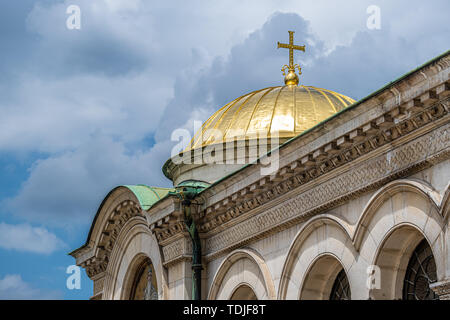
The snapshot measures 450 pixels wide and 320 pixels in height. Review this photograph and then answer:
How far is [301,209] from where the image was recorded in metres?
19.4

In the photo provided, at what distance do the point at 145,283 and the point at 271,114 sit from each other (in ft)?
19.7

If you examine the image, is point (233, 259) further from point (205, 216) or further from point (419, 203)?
point (419, 203)

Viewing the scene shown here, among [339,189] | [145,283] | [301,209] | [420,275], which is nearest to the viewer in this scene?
[420,275]

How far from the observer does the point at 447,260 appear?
603 inches

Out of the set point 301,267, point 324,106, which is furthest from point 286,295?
point 324,106

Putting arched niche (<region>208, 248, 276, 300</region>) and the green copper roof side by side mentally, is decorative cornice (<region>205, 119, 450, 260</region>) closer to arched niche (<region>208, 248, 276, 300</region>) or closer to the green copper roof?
arched niche (<region>208, 248, 276, 300</region>)

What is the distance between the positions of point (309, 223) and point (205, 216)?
14.9 ft

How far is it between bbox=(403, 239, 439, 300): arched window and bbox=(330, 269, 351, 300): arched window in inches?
78.8

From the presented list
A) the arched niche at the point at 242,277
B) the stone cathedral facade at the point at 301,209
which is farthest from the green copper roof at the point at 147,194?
the arched niche at the point at 242,277

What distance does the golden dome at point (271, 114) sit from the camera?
26328 millimetres

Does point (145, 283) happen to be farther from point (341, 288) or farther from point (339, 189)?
point (339, 189)

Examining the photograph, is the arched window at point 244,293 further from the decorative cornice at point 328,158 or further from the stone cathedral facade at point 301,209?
the decorative cornice at point 328,158

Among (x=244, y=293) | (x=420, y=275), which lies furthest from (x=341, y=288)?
(x=244, y=293)

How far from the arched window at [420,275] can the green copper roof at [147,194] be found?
365 inches
